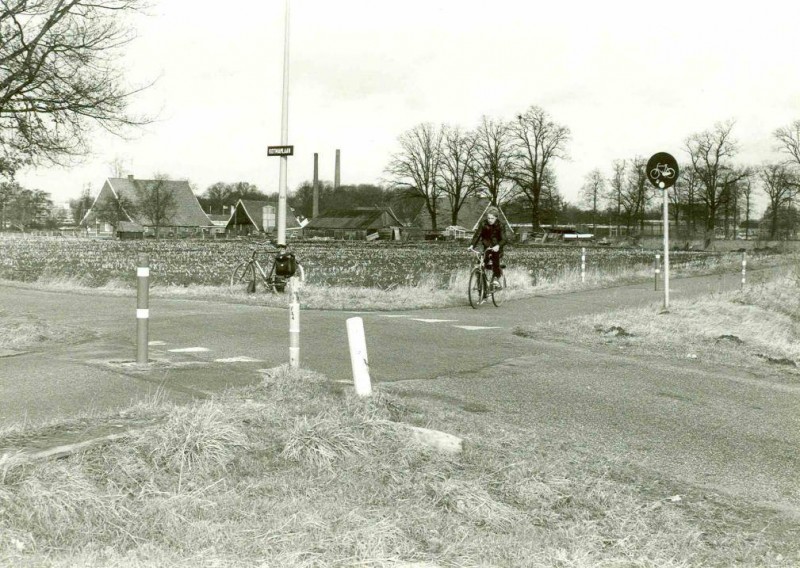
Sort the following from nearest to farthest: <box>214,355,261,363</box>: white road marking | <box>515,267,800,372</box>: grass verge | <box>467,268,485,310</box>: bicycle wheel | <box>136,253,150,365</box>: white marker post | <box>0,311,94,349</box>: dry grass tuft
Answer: <box>136,253,150,365</box>: white marker post < <box>214,355,261,363</box>: white road marking < <box>0,311,94,349</box>: dry grass tuft < <box>515,267,800,372</box>: grass verge < <box>467,268,485,310</box>: bicycle wheel

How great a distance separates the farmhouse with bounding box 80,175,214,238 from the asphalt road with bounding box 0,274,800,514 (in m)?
79.5

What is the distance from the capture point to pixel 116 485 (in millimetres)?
4562

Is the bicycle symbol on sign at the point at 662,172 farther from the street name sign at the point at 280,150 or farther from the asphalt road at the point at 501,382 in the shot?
the street name sign at the point at 280,150

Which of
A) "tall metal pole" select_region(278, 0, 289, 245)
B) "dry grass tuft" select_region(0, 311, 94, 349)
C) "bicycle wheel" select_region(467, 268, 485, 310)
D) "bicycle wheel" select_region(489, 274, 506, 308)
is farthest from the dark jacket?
"dry grass tuft" select_region(0, 311, 94, 349)

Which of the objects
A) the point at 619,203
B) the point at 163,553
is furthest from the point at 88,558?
the point at 619,203

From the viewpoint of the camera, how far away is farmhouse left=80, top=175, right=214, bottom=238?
294 ft

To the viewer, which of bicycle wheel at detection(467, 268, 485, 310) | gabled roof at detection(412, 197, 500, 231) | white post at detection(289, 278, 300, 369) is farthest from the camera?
gabled roof at detection(412, 197, 500, 231)

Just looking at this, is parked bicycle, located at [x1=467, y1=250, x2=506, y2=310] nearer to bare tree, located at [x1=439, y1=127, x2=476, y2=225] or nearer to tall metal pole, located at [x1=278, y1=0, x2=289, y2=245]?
tall metal pole, located at [x1=278, y1=0, x2=289, y2=245]

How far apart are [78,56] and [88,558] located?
28.5ft

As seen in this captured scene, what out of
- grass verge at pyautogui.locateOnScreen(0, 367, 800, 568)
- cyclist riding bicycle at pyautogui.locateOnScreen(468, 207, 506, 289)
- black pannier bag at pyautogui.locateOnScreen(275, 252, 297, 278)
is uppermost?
cyclist riding bicycle at pyautogui.locateOnScreen(468, 207, 506, 289)

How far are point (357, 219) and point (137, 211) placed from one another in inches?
1175

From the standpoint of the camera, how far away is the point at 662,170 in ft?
49.6

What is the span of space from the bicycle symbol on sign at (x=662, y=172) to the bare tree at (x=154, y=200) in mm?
80149

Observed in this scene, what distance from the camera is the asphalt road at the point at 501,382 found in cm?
632
